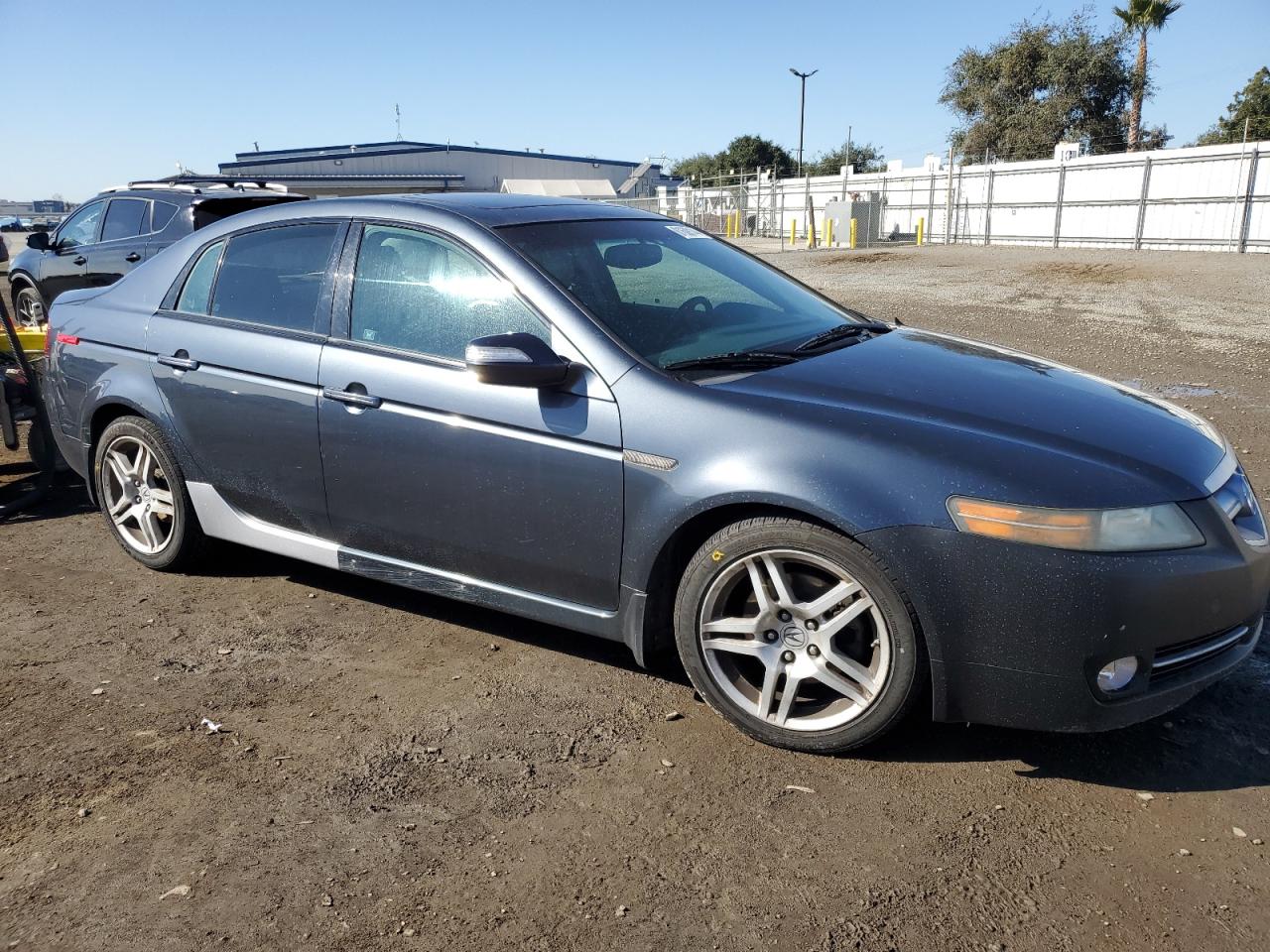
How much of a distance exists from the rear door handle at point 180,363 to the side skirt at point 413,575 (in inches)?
19.9

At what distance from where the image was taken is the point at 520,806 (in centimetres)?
291

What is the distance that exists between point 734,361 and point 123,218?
10.1m

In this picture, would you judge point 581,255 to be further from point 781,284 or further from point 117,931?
point 117,931

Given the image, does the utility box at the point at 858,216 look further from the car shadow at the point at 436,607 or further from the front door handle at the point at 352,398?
the front door handle at the point at 352,398

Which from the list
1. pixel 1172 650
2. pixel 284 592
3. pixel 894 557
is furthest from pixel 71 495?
pixel 1172 650

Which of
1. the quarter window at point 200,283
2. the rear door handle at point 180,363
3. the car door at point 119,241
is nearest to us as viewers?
the rear door handle at point 180,363

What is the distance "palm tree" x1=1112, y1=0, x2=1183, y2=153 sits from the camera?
4297 cm

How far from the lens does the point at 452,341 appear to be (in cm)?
366

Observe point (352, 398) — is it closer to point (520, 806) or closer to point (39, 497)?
point (520, 806)

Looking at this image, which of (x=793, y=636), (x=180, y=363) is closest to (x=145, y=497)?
(x=180, y=363)

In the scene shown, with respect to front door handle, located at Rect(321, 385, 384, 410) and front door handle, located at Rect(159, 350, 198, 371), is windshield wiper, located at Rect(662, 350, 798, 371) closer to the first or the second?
front door handle, located at Rect(321, 385, 384, 410)

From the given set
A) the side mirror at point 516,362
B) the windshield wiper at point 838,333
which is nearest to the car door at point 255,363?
the side mirror at point 516,362

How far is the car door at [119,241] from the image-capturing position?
430 inches

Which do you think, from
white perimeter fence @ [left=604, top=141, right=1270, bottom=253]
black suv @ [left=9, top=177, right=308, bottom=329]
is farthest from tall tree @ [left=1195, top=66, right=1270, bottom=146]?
black suv @ [left=9, top=177, right=308, bottom=329]
